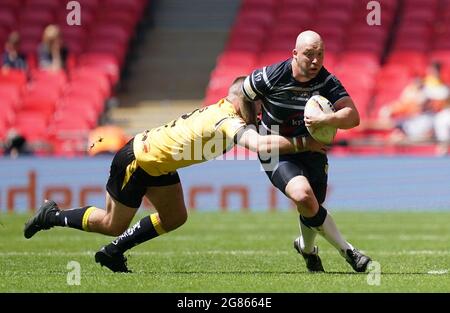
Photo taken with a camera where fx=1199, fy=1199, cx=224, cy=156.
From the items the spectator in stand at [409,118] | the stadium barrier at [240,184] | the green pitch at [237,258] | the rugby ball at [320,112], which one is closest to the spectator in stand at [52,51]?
the stadium barrier at [240,184]

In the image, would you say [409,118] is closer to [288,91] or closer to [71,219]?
[288,91]

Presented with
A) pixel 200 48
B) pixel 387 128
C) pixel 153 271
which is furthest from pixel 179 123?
pixel 200 48

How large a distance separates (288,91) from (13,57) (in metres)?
13.6

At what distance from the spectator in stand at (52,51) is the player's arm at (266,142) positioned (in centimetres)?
1291

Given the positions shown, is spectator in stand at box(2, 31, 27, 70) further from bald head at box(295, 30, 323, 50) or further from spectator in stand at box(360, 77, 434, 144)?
bald head at box(295, 30, 323, 50)

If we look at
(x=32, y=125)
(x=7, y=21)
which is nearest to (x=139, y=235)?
(x=32, y=125)

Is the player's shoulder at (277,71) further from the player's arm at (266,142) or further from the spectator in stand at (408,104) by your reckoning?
the spectator in stand at (408,104)

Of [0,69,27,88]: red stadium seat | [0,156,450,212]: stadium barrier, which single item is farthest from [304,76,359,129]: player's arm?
[0,69,27,88]: red stadium seat

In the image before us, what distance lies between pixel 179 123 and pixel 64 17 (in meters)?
15.3

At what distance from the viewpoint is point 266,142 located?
8953 mm

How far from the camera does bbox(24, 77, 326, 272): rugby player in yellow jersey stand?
30.0 feet

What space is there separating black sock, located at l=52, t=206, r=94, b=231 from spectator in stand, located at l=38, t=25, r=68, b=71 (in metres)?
12.0

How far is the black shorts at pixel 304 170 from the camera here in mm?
9410
